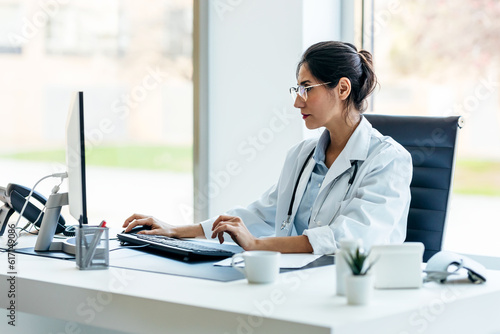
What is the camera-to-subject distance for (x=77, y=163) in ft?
6.00

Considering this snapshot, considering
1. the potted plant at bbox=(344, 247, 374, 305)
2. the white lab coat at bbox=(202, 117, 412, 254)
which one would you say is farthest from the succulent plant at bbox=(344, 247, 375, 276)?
the white lab coat at bbox=(202, 117, 412, 254)

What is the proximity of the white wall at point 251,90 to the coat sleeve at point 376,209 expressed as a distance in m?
1.07

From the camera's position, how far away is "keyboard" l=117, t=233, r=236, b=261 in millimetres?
1809

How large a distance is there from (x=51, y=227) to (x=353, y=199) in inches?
33.5

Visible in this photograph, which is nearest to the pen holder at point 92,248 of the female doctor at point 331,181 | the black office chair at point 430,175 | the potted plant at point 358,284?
the female doctor at point 331,181

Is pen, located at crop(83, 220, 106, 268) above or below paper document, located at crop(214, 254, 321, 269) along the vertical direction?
above

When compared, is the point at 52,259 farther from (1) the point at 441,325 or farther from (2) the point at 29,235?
(1) the point at 441,325

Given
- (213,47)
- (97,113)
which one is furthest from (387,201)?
(97,113)

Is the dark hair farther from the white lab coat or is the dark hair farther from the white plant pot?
the white plant pot

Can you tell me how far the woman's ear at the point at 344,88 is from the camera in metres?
2.18

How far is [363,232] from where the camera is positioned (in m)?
1.86

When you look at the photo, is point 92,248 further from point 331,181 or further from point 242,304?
point 331,181

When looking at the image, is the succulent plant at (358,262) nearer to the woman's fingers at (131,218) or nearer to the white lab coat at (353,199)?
the white lab coat at (353,199)

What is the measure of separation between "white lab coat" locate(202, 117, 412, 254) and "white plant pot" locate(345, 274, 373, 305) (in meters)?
0.46
